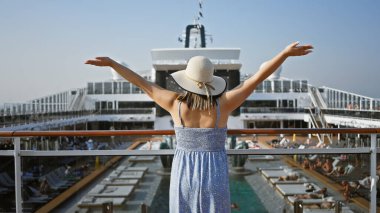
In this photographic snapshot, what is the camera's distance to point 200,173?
190cm

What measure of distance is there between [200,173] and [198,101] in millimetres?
362

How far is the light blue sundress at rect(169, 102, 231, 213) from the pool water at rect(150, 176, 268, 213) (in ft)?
2.69

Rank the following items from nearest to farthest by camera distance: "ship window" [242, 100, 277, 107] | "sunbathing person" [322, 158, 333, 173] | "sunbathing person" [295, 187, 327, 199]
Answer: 1. "sunbathing person" [295, 187, 327, 199]
2. "sunbathing person" [322, 158, 333, 173]
3. "ship window" [242, 100, 277, 107]

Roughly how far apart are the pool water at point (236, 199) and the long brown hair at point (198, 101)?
3.48 feet

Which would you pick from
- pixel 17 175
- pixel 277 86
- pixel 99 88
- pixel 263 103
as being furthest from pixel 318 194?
pixel 99 88

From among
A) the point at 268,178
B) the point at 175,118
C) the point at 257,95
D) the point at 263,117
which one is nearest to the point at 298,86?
the point at 257,95

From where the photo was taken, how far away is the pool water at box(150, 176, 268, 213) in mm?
2936

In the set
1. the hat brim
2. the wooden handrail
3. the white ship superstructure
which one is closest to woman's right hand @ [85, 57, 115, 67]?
the hat brim

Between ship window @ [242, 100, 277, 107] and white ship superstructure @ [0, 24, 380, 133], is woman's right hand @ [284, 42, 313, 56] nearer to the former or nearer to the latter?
white ship superstructure @ [0, 24, 380, 133]

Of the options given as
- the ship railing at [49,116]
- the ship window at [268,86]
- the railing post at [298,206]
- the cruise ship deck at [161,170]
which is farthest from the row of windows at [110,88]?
the railing post at [298,206]

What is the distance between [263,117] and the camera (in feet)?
103

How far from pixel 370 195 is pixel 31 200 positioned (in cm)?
259

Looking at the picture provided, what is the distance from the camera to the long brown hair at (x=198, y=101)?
1.86m

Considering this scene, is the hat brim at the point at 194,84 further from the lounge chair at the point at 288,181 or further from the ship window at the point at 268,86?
the ship window at the point at 268,86
